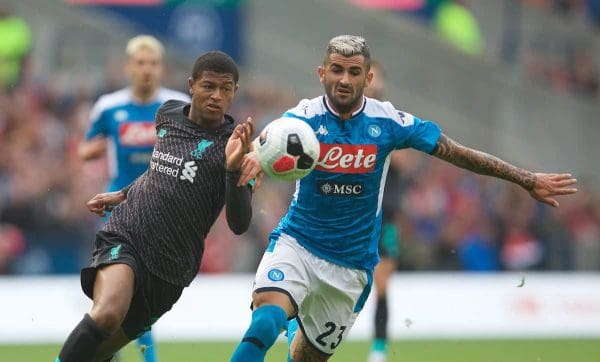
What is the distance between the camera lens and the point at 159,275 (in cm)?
748

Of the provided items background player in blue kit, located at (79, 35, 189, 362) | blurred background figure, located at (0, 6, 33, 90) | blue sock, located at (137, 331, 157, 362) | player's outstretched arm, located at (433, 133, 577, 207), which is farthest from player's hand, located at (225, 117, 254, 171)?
blurred background figure, located at (0, 6, 33, 90)

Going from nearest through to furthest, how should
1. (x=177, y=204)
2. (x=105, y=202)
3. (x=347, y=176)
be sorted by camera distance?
(x=177, y=204), (x=347, y=176), (x=105, y=202)

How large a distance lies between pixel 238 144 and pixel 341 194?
1015mm

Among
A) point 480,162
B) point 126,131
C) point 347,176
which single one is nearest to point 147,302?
point 347,176

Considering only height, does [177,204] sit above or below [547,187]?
below

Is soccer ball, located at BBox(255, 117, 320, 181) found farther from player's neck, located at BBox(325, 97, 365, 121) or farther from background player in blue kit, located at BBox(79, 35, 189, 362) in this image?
background player in blue kit, located at BBox(79, 35, 189, 362)

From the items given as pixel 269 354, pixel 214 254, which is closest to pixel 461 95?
pixel 214 254

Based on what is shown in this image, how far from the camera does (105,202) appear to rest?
7938 millimetres

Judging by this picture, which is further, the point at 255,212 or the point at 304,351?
the point at 255,212

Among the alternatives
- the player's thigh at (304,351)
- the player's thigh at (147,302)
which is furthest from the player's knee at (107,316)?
the player's thigh at (304,351)

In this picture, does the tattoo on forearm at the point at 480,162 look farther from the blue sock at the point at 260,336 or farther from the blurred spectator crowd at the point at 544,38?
the blurred spectator crowd at the point at 544,38

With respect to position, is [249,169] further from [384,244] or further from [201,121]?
[384,244]

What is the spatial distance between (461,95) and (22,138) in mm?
7945

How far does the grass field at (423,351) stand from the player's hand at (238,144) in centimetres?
517
